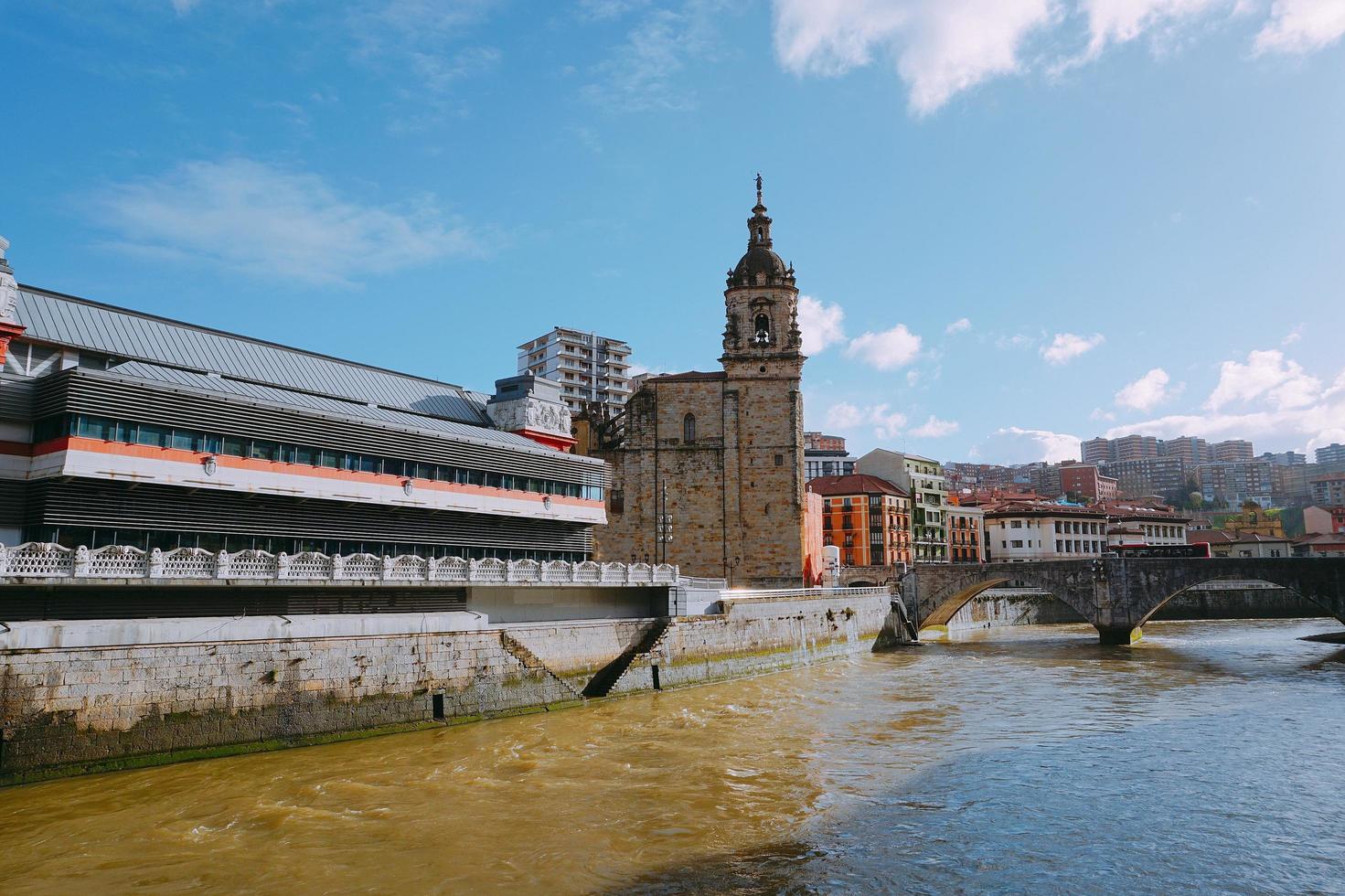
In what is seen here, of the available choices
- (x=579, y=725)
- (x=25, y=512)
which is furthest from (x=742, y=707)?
(x=25, y=512)

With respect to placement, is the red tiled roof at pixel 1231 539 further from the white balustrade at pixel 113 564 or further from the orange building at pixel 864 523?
the white balustrade at pixel 113 564

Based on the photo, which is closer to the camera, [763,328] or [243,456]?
[243,456]

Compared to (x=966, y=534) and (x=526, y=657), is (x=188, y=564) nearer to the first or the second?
(x=526, y=657)

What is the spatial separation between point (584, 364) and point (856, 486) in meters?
39.2

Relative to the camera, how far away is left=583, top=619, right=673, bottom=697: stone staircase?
33469mm

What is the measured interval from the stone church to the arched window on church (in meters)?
0.07

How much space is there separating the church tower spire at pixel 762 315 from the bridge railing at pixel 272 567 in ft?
83.7

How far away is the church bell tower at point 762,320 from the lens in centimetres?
5881

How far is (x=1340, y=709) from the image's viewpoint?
31312 millimetres

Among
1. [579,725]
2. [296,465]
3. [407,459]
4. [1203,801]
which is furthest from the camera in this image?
[407,459]

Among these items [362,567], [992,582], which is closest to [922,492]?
[992,582]

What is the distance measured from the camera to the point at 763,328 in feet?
198

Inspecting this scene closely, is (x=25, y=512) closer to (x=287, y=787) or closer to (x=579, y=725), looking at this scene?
(x=287, y=787)

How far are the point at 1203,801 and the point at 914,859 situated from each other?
8.49 m
